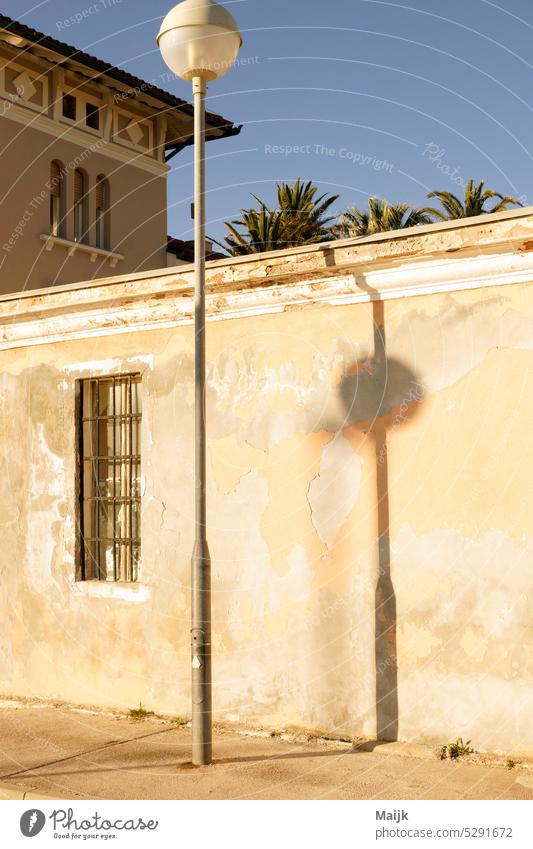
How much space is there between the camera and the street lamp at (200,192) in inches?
248

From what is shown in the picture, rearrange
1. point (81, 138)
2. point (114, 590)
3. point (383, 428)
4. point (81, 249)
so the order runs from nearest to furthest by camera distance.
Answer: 1. point (383, 428)
2. point (114, 590)
3. point (81, 249)
4. point (81, 138)

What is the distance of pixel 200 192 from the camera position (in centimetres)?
637

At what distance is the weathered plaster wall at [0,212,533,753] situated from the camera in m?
6.38

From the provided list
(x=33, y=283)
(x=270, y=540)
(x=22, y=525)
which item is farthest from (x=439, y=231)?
(x=33, y=283)

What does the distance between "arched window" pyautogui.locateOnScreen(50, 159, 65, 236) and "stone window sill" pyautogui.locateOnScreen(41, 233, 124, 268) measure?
28 cm

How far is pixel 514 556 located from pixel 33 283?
52.1ft

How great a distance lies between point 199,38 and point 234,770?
458cm

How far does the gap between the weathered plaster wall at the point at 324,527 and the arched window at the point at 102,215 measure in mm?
13748

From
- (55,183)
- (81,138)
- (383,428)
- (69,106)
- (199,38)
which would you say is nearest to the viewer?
(199,38)

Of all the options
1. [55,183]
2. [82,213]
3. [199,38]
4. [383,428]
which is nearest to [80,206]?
[82,213]

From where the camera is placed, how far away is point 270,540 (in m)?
7.39

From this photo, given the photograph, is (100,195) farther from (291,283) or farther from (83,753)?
(83,753)

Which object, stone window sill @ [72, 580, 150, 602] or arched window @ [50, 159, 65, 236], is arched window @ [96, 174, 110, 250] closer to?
arched window @ [50, 159, 65, 236]

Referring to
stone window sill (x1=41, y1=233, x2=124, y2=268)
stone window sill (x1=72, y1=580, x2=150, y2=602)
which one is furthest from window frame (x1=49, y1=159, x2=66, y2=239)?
stone window sill (x1=72, y1=580, x2=150, y2=602)
